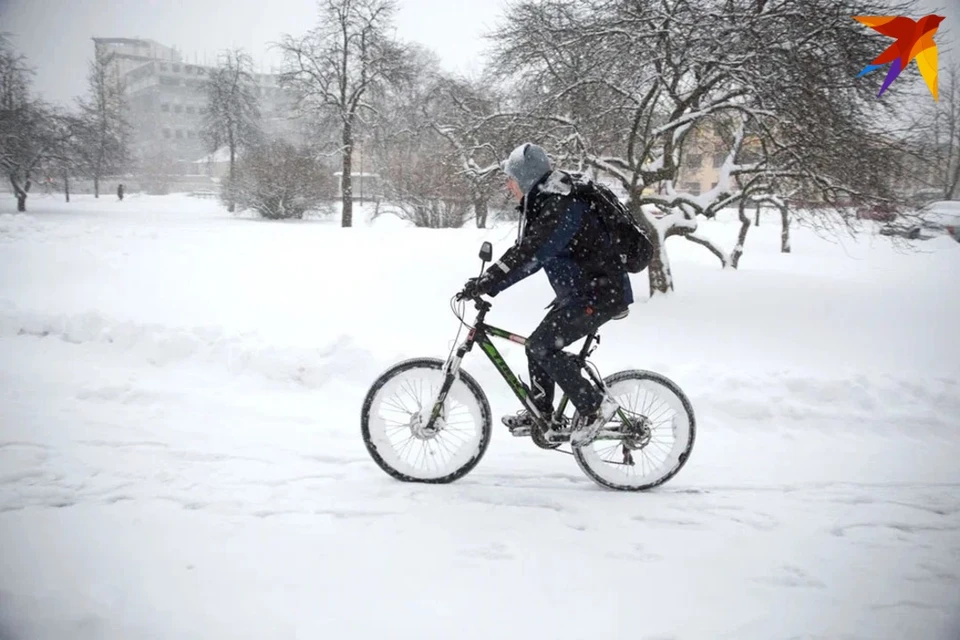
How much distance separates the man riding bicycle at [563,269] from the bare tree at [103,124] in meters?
5.87

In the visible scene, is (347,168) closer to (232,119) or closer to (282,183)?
(282,183)

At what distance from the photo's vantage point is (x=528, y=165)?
334cm

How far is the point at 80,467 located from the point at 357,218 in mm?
22042

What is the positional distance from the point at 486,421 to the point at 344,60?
11351mm

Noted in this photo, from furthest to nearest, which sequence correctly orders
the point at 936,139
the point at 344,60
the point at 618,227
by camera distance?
the point at 344,60 → the point at 936,139 → the point at 618,227

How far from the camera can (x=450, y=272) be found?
10.4 meters

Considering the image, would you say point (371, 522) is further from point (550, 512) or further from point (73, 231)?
point (73, 231)

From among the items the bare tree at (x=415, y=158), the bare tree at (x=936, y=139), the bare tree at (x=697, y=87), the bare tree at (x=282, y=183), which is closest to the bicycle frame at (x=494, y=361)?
the bare tree at (x=697, y=87)

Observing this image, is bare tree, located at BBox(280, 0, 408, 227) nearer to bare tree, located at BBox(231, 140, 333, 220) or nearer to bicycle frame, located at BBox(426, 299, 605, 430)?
bicycle frame, located at BBox(426, 299, 605, 430)

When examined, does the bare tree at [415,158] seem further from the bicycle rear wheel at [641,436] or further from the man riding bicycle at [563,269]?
the bicycle rear wheel at [641,436]

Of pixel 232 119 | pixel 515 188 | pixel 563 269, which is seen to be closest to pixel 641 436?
pixel 563 269

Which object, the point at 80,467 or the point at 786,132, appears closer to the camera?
the point at 80,467

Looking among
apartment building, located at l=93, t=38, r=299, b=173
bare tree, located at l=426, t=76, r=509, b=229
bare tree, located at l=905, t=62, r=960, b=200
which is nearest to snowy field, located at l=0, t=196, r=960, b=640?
bare tree, located at l=905, t=62, r=960, b=200

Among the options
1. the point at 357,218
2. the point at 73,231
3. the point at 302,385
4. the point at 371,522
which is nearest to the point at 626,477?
the point at 371,522
